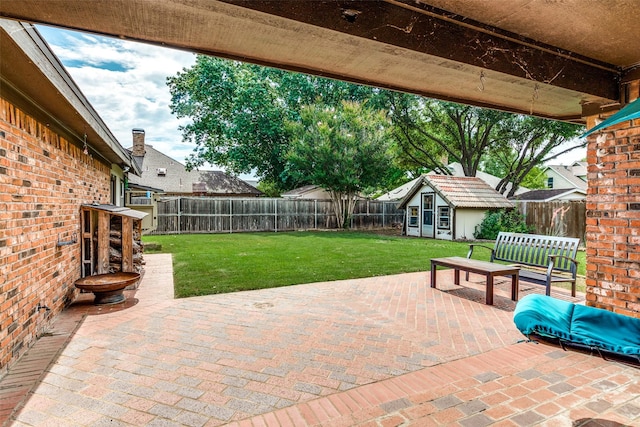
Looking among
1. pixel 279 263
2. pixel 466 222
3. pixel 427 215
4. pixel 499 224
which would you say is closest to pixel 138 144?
pixel 427 215

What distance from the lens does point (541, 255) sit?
5.57 metres

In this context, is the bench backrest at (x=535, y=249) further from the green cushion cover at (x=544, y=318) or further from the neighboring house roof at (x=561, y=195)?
the neighboring house roof at (x=561, y=195)

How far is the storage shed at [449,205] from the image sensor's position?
576 inches

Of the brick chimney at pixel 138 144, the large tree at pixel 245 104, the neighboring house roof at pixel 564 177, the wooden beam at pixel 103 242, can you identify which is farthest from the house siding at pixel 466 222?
the neighboring house roof at pixel 564 177

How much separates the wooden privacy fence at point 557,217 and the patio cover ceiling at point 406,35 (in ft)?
37.8

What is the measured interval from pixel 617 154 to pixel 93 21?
426 centimetres

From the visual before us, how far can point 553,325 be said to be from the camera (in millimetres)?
2145

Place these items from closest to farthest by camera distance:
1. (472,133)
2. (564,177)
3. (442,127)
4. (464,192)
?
(464,192) < (472,133) < (442,127) < (564,177)

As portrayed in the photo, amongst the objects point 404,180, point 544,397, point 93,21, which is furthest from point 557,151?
point 93,21

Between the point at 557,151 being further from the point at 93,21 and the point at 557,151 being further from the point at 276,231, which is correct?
the point at 93,21

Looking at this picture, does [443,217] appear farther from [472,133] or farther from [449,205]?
[472,133]

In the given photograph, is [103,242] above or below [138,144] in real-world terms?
below

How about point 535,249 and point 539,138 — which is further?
point 539,138

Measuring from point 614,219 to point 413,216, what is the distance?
45.5 feet
